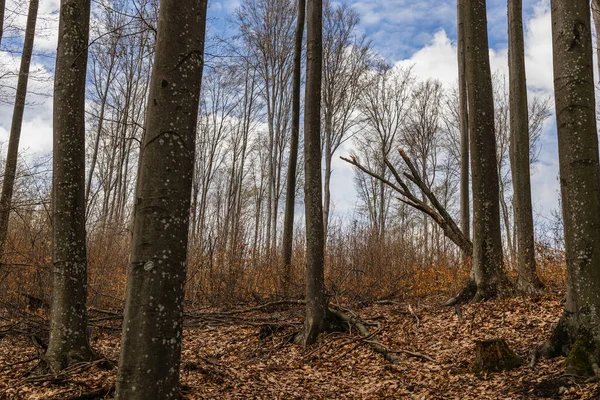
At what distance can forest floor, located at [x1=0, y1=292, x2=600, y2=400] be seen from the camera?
465cm

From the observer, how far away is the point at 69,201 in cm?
517

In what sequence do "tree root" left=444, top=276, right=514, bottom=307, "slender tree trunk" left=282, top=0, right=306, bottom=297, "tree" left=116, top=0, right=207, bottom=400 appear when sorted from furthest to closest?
"slender tree trunk" left=282, top=0, right=306, bottom=297, "tree root" left=444, top=276, right=514, bottom=307, "tree" left=116, top=0, right=207, bottom=400

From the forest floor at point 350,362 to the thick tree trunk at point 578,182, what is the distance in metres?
0.34

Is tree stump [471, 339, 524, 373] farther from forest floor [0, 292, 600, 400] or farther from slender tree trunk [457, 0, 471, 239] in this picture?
slender tree trunk [457, 0, 471, 239]

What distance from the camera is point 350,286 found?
11.1 m

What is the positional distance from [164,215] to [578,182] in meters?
4.03

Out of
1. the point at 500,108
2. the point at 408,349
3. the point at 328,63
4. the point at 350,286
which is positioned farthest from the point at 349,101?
the point at 408,349

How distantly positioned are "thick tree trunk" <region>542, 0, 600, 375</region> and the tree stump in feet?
1.10

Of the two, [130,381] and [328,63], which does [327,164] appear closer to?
[328,63]

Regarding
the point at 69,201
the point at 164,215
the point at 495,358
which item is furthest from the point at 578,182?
the point at 69,201

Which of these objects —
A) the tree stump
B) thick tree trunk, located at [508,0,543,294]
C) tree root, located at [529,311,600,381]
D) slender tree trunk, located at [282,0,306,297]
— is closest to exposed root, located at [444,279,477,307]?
thick tree trunk, located at [508,0,543,294]

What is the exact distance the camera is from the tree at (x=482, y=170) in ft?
25.0

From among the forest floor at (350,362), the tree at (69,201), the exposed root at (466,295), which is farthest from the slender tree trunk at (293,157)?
the tree at (69,201)

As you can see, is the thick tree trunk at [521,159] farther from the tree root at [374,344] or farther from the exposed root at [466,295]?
the tree root at [374,344]
